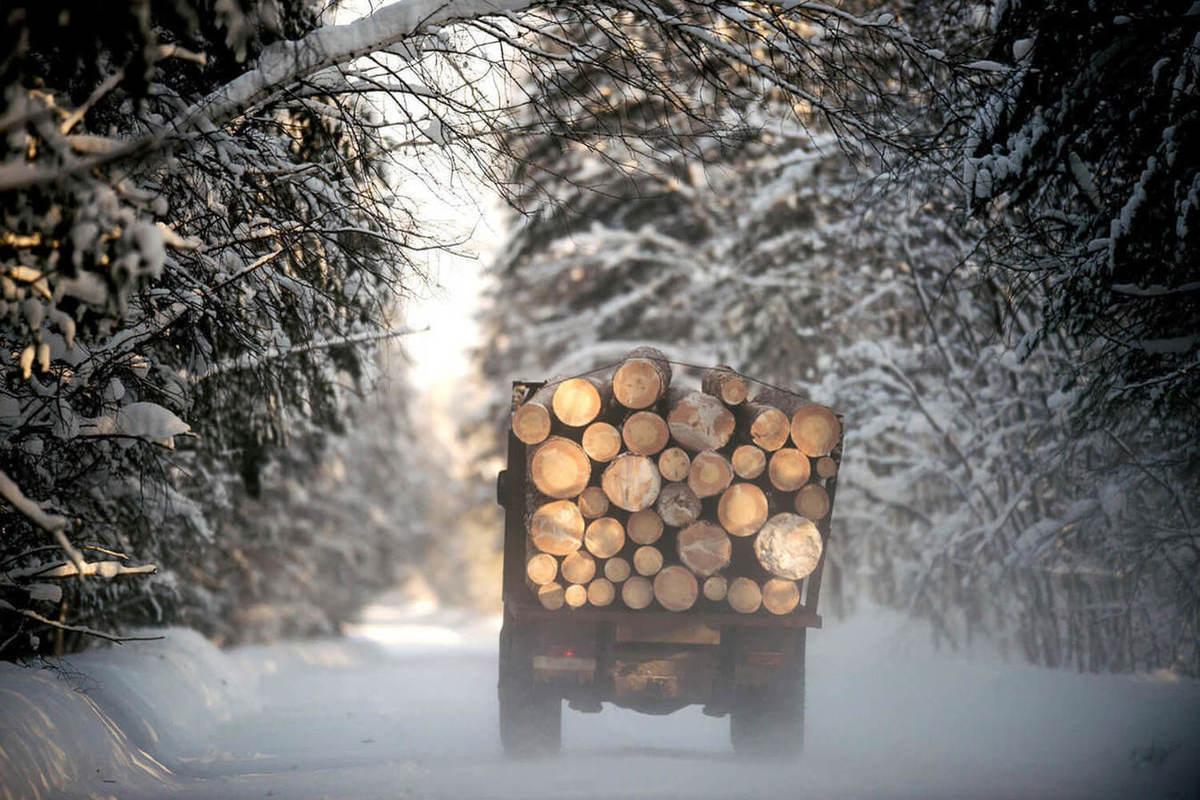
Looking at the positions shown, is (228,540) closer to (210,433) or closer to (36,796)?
(210,433)

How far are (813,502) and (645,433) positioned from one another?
4.05 feet

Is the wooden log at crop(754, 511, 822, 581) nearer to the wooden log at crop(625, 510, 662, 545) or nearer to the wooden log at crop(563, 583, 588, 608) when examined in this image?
the wooden log at crop(625, 510, 662, 545)

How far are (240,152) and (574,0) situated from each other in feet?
6.29

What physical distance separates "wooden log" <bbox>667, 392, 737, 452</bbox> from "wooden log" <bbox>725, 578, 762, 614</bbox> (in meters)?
0.94

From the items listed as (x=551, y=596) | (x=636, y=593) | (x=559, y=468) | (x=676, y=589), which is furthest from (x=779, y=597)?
(x=559, y=468)

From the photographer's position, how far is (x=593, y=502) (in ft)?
24.6

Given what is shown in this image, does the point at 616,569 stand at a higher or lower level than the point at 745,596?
higher

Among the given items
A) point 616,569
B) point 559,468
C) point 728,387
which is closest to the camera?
point 559,468

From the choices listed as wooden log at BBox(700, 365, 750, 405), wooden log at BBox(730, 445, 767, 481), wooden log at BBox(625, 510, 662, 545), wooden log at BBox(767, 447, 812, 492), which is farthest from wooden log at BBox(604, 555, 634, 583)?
wooden log at BBox(700, 365, 750, 405)

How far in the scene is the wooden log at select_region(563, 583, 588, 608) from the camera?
7418 millimetres

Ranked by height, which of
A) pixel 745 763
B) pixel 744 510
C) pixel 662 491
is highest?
pixel 662 491

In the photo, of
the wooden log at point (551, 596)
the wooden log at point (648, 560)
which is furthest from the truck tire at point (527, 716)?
the wooden log at point (648, 560)

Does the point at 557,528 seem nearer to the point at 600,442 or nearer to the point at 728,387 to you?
the point at 600,442

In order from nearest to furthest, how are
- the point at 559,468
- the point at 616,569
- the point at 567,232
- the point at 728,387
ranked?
the point at 559,468 → the point at 616,569 → the point at 728,387 → the point at 567,232
